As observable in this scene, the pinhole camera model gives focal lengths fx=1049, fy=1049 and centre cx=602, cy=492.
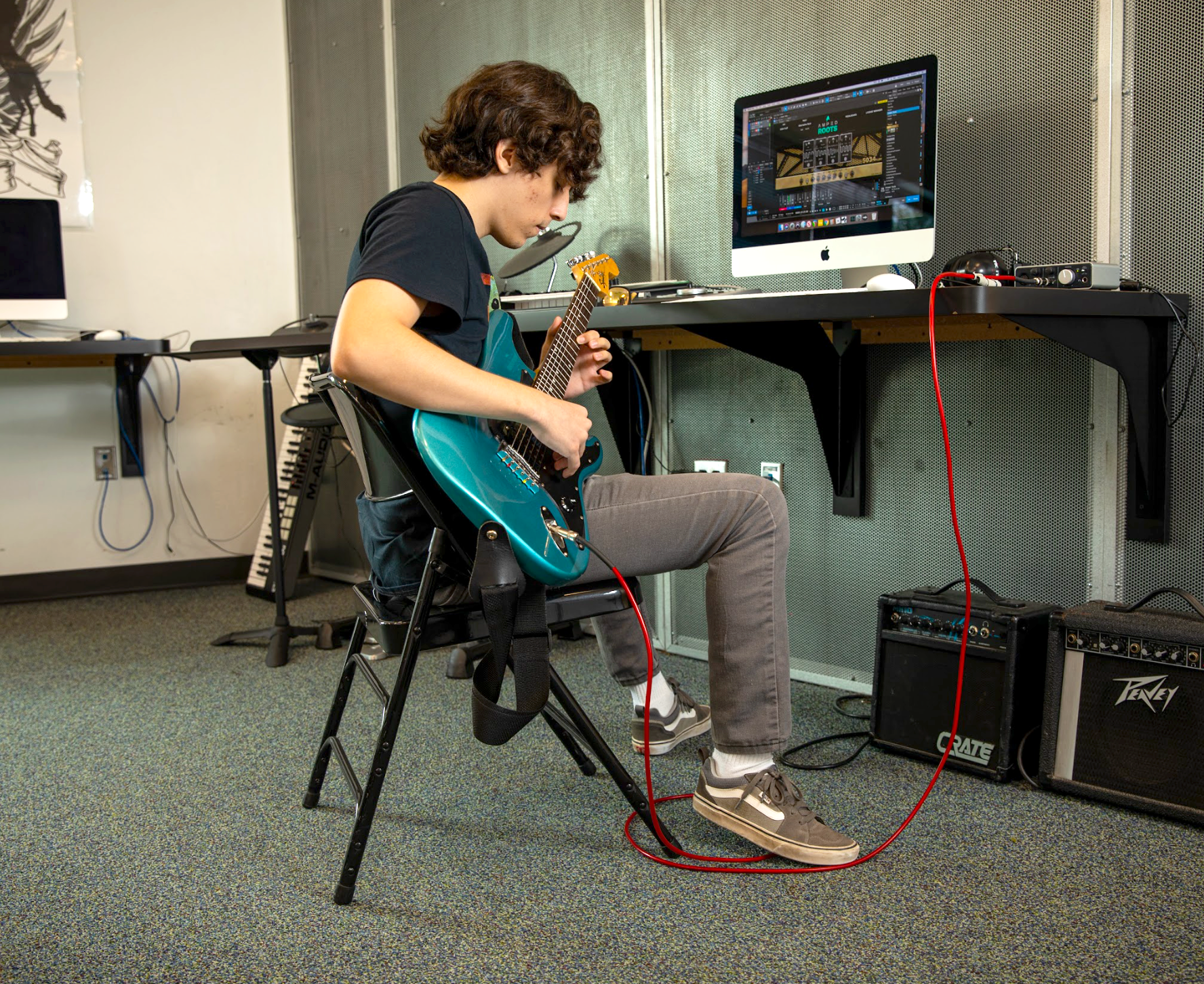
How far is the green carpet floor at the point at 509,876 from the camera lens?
4.25 ft

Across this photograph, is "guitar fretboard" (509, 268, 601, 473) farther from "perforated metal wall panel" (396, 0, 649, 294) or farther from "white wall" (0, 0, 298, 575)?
"white wall" (0, 0, 298, 575)

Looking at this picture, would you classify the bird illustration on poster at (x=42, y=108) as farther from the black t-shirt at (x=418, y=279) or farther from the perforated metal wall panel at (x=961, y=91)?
the black t-shirt at (x=418, y=279)

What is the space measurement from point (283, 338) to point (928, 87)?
1741mm

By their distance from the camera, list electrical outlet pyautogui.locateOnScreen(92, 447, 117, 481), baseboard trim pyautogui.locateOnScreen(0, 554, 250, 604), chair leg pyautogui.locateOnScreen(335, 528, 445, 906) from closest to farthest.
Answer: chair leg pyautogui.locateOnScreen(335, 528, 445, 906), baseboard trim pyautogui.locateOnScreen(0, 554, 250, 604), electrical outlet pyautogui.locateOnScreen(92, 447, 117, 481)

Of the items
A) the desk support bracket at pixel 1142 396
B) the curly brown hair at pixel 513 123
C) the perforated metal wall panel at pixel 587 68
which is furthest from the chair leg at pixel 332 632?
the desk support bracket at pixel 1142 396

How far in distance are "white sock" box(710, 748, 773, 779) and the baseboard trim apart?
9.39 feet

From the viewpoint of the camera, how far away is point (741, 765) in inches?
62.7

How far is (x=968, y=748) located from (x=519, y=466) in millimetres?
1004

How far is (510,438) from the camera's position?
56.6 inches

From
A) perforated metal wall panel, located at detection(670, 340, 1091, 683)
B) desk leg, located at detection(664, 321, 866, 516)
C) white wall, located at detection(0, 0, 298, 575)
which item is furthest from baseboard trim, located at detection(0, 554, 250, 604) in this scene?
desk leg, located at detection(664, 321, 866, 516)

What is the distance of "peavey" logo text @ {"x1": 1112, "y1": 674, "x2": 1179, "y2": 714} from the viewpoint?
1647 mm

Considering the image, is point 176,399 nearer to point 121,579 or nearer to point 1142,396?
point 121,579

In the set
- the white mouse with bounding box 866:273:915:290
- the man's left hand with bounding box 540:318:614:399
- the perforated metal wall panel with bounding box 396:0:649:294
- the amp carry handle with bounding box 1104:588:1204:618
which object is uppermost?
the perforated metal wall panel with bounding box 396:0:649:294

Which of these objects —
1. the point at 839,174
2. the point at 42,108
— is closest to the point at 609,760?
the point at 839,174
